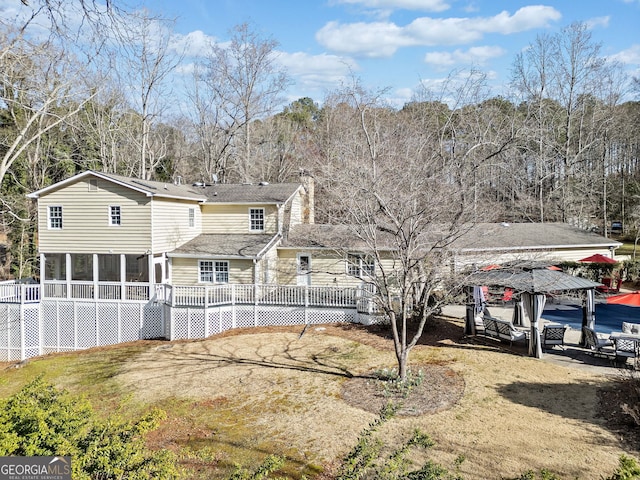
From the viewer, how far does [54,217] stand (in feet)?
66.4

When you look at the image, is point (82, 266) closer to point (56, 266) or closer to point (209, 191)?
point (56, 266)

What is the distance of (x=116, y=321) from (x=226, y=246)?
5929 mm

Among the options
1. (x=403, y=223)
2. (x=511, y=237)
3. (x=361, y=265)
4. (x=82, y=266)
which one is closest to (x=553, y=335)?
(x=361, y=265)

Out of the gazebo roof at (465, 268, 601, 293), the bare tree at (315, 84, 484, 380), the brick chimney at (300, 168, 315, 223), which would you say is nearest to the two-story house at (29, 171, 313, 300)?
the brick chimney at (300, 168, 315, 223)

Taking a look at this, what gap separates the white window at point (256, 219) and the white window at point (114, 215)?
6258mm

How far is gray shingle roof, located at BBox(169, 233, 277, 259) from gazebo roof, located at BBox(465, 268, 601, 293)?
1061 centimetres

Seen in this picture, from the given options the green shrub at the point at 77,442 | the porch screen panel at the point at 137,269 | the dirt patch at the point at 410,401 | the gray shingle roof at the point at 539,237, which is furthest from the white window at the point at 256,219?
→ the green shrub at the point at 77,442

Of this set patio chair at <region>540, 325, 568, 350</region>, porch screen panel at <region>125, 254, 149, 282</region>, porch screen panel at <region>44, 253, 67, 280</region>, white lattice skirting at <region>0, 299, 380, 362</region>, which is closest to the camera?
patio chair at <region>540, 325, 568, 350</region>

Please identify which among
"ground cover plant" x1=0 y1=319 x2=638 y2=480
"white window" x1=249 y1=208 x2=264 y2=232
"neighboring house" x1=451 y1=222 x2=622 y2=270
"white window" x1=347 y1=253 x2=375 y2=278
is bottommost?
"ground cover plant" x1=0 y1=319 x2=638 y2=480

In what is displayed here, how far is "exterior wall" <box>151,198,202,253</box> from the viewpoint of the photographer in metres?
19.7

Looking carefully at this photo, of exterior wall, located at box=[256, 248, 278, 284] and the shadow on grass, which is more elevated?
exterior wall, located at box=[256, 248, 278, 284]

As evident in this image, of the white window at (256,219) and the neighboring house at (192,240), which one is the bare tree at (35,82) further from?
the white window at (256,219)

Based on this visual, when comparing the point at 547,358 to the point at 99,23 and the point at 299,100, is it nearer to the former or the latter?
the point at 99,23

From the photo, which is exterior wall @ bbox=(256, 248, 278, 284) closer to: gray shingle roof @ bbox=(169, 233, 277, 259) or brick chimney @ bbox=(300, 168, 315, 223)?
gray shingle roof @ bbox=(169, 233, 277, 259)
